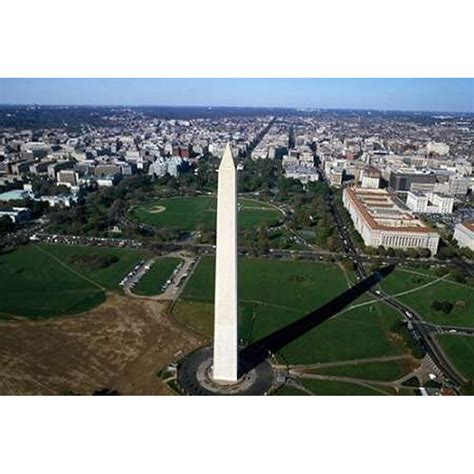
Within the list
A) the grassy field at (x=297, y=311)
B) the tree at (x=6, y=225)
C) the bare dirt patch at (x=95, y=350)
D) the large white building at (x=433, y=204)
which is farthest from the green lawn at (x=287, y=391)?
the large white building at (x=433, y=204)

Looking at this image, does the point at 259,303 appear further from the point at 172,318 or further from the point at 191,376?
the point at 191,376

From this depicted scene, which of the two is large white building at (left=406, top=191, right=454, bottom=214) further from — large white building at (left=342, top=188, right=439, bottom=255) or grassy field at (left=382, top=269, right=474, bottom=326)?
grassy field at (left=382, top=269, right=474, bottom=326)

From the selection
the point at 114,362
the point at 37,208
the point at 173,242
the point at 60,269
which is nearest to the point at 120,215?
the point at 37,208

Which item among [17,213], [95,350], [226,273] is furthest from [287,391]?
[17,213]

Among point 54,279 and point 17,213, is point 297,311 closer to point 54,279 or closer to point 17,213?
point 54,279

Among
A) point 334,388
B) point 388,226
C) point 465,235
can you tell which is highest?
point 388,226

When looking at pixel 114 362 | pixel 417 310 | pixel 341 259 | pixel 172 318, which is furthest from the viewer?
pixel 341 259
